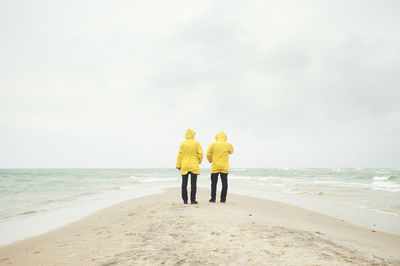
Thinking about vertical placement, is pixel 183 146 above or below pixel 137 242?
above

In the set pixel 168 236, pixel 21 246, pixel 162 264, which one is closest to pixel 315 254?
pixel 162 264

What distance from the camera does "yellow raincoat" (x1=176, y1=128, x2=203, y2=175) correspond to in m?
7.73

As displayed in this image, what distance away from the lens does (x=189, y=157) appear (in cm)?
781

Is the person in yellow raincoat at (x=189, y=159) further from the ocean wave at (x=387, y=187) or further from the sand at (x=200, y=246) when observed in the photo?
the ocean wave at (x=387, y=187)

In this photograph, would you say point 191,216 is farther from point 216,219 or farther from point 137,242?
point 137,242

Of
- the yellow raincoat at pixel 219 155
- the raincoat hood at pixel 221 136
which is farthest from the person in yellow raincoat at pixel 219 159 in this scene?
the raincoat hood at pixel 221 136

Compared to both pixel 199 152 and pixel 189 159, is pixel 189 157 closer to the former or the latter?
pixel 189 159

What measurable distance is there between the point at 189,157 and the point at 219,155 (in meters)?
1.05

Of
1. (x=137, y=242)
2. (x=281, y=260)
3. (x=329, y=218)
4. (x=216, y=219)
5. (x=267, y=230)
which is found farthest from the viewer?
(x=329, y=218)

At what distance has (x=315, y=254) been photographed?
320 centimetres

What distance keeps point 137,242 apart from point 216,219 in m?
1.85

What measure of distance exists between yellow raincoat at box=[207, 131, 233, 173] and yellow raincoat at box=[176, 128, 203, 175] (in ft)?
1.78

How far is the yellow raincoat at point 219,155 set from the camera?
8.23 metres

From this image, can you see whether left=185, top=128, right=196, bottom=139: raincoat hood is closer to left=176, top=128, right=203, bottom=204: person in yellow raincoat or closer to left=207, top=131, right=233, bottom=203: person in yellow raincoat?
left=176, top=128, right=203, bottom=204: person in yellow raincoat
